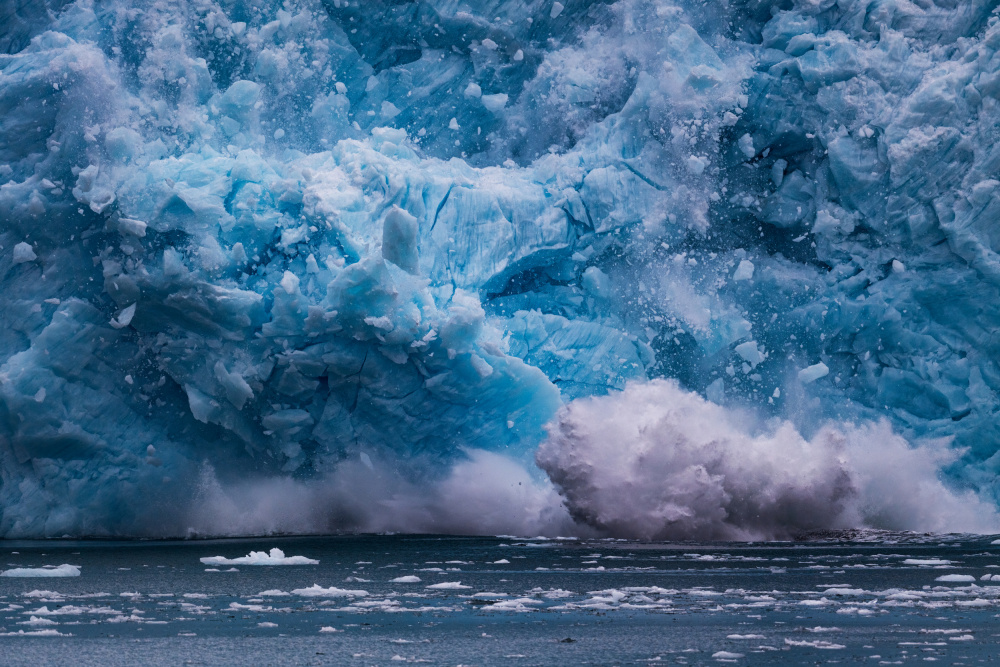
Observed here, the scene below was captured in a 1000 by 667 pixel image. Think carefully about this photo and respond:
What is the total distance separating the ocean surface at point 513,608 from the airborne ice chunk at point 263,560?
0.10m

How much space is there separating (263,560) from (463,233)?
569 centimetres

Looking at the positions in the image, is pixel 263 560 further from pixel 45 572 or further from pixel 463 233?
pixel 463 233

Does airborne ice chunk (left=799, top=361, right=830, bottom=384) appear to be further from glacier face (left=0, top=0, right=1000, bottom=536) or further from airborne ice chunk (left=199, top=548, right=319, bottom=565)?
airborne ice chunk (left=199, top=548, right=319, bottom=565)

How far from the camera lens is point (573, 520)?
1442cm

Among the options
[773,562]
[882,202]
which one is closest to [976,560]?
[773,562]

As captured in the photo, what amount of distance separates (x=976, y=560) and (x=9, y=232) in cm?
1079

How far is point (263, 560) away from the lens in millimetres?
10516

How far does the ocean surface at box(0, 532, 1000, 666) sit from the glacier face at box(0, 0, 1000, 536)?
265 cm

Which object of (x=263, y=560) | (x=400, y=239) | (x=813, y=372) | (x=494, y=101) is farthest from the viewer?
(x=494, y=101)

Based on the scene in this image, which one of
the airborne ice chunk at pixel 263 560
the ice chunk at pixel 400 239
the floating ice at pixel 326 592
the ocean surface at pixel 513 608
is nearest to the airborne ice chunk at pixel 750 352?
the ocean surface at pixel 513 608

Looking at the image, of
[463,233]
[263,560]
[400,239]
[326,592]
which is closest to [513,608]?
[326,592]

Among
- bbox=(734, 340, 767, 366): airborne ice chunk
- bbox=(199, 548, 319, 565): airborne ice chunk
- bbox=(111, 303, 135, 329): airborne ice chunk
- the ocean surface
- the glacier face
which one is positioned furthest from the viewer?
bbox=(734, 340, 767, 366): airborne ice chunk

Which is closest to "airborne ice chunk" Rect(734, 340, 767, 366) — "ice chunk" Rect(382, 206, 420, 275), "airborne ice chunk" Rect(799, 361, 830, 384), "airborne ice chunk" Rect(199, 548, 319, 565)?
"airborne ice chunk" Rect(799, 361, 830, 384)

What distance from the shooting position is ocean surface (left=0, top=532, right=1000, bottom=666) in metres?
5.82
